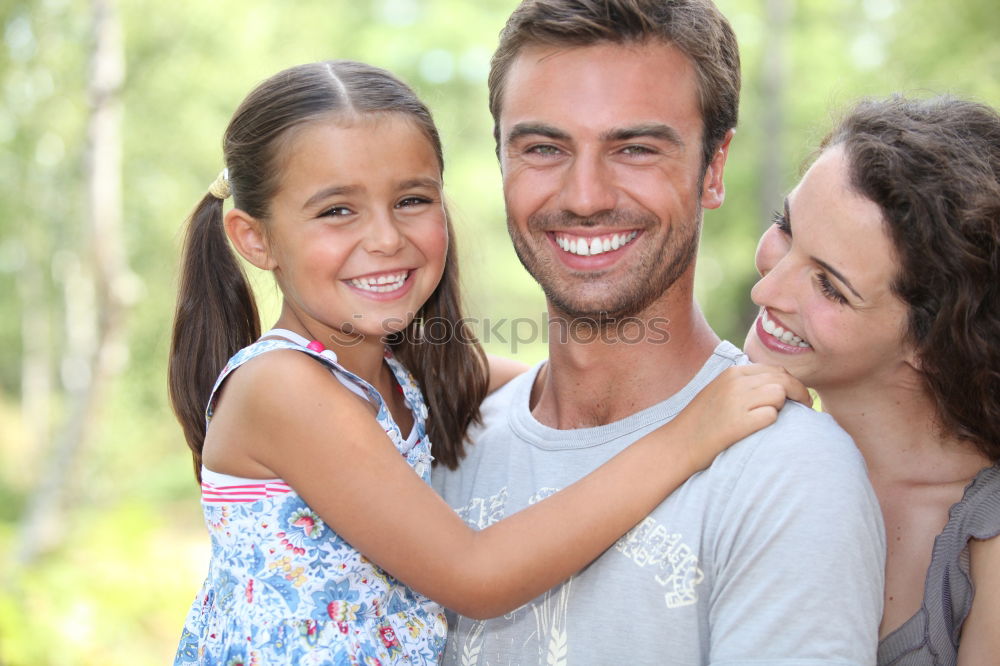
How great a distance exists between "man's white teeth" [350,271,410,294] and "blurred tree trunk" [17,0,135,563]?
6315 mm

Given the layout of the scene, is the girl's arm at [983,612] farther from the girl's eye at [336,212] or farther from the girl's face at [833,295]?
the girl's eye at [336,212]

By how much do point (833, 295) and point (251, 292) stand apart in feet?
5.00

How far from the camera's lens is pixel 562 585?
6.53ft

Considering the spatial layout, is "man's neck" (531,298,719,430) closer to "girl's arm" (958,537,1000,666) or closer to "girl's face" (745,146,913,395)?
"girl's face" (745,146,913,395)

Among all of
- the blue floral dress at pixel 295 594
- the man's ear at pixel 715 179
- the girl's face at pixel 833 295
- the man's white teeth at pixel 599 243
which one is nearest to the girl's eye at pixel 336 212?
the blue floral dress at pixel 295 594

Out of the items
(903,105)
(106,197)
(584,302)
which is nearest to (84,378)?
(106,197)

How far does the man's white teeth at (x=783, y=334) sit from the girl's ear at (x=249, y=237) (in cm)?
122

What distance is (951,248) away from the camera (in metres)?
1.88

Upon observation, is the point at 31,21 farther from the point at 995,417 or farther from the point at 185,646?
the point at 995,417

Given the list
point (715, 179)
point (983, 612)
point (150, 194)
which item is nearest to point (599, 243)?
point (715, 179)

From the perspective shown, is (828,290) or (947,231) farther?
(828,290)

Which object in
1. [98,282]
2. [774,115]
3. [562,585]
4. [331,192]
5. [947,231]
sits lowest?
[774,115]

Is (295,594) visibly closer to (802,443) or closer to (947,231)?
(802,443)

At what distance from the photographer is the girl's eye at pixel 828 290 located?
2.02m
